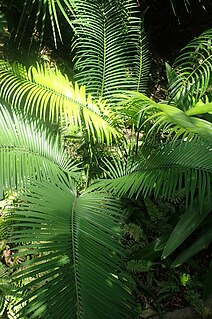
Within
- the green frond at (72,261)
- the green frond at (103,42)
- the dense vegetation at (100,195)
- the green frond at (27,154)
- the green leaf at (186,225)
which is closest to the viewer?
the green frond at (72,261)

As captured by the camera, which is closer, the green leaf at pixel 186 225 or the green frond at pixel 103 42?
the green leaf at pixel 186 225

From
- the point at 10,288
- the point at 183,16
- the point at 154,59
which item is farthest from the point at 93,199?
the point at 183,16

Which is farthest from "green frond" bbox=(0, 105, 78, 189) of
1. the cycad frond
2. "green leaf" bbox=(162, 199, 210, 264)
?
the cycad frond

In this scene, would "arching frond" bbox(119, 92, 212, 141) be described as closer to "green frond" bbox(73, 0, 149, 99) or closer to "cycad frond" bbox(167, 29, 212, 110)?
"cycad frond" bbox(167, 29, 212, 110)

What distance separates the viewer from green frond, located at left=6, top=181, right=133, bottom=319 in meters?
1.48

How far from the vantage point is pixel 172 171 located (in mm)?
1970

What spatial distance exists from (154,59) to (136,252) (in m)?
1.90

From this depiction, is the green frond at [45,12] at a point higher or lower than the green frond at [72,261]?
higher

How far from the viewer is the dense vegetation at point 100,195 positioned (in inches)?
63.6

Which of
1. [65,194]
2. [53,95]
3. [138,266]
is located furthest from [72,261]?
[53,95]

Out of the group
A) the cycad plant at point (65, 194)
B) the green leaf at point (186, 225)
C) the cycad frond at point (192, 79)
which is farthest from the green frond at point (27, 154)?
the cycad frond at point (192, 79)

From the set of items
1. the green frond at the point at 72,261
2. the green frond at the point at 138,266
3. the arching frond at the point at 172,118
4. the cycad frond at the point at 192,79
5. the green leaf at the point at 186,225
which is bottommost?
the green frond at the point at 138,266

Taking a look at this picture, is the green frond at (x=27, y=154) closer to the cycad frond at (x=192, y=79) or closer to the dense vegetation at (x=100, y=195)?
the dense vegetation at (x=100, y=195)

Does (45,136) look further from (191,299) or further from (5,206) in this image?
(191,299)
